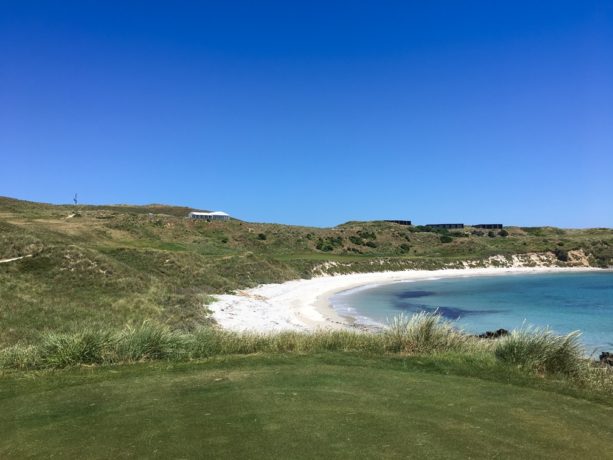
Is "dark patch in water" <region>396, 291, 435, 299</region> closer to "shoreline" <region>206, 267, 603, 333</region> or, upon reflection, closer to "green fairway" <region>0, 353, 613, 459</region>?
"shoreline" <region>206, 267, 603, 333</region>

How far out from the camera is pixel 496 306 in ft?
139

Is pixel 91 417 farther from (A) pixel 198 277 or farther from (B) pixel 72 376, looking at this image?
(A) pixel 198 277

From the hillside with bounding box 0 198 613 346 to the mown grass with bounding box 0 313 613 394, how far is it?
3.12m

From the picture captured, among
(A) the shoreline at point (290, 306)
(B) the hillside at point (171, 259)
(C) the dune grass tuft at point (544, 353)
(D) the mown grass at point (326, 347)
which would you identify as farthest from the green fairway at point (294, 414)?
(A) the shoreline at point (290, 306)

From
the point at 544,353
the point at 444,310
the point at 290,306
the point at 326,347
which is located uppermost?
the point at 544,353

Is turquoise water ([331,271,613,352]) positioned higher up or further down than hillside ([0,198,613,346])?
further down

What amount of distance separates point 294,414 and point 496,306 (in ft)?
127

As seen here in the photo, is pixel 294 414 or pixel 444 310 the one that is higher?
pixel 294 414

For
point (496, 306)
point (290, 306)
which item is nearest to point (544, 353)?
point (290, 306)

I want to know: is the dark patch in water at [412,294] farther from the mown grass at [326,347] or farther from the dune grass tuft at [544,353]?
the dune grass tuft at [544,353]

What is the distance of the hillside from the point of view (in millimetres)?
22672

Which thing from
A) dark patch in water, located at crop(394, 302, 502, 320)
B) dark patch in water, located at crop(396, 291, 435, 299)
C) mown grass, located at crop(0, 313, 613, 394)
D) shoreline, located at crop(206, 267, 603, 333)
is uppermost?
mown grass, located at crop(0, 313, 613, 394)

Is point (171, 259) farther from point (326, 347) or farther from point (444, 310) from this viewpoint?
point (326, 347)

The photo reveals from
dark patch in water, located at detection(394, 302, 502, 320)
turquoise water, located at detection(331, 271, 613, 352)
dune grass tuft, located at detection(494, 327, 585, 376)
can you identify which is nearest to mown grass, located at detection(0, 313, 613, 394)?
dune grass tuft, located at detection(494, 327, 585, 376)
